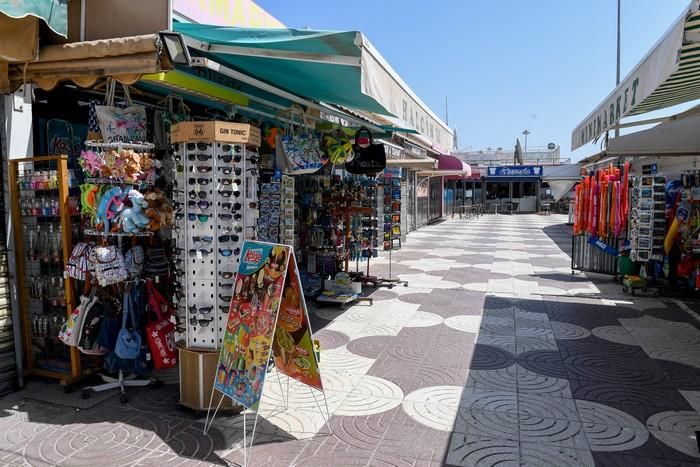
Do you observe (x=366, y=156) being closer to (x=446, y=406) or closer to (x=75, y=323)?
(x=446, y=406)

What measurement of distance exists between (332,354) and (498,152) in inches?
2001

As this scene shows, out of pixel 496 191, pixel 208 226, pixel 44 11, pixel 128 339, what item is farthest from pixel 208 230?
pixel 496 191

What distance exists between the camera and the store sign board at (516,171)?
33.7 metres

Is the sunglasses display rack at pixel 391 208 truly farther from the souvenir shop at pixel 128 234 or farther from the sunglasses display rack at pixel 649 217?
the souvenir shop at pixel 128 234

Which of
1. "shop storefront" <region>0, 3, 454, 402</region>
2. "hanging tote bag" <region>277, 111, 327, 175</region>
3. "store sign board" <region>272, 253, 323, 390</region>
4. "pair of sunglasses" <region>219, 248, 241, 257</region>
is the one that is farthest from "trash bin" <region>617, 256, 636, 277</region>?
"pair of sunglasses" <region>219, 248, 241, 257</region>

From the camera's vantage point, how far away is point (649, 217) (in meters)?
7.58

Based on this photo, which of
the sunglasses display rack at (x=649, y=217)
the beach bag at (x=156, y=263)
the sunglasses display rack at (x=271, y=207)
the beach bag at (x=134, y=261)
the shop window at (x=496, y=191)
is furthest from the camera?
the shop window at (x=496, y=191)

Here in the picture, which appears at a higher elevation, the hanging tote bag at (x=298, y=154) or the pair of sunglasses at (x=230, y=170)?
the hanging tote bag at (x=298, y=154)

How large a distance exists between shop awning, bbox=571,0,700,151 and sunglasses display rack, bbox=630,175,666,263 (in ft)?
3.46

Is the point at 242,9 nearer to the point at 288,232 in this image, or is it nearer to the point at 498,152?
the point at 288,232

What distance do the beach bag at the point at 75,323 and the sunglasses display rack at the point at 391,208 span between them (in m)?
5.96

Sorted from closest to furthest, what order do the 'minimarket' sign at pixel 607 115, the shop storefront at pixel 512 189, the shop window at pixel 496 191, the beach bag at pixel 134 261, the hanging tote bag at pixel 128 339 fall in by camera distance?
the hanging tote bag at pixel 128 339
the beach bag at pixel 134 261
the 'minimarket' sign at pixel 607 115
the shop storefront at pixel 512 189
the shop window at pixel 496 191

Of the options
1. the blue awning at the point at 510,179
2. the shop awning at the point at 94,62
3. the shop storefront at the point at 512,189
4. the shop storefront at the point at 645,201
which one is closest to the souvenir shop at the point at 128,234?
the shop awning at the point at 94,62

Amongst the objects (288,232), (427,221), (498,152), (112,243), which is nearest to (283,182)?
(288,232)
